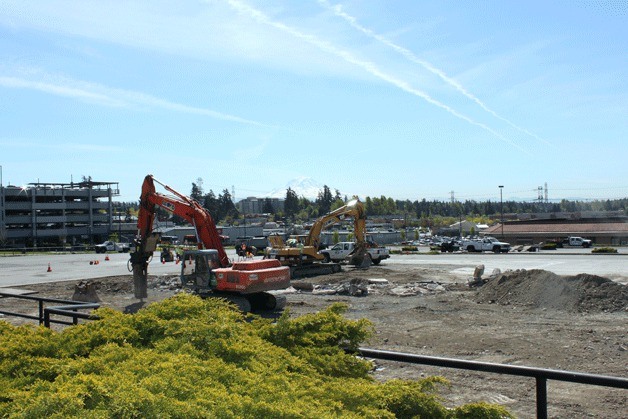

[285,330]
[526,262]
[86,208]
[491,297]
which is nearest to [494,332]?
[491,297]

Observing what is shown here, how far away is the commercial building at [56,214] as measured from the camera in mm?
104062

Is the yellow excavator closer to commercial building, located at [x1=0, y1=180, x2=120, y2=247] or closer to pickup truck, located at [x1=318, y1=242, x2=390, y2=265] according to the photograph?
pickup truck, located at [x1=318, y1=242, x2=390, y2=265]

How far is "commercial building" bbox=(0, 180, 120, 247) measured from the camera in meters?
104

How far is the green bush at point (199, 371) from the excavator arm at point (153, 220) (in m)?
17.3

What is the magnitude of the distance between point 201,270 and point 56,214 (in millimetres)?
101637

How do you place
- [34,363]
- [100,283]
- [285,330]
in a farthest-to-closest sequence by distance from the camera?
1. [100,283]
2. [285,330]
3. [34,363]

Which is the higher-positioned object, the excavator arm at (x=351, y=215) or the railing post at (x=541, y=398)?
the excavator arm at (x=351, y=215)

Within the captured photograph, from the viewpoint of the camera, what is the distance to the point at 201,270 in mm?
20781

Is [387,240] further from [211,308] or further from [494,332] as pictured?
[211,308]

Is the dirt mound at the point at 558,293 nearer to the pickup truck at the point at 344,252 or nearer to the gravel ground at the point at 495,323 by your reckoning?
the gravel ground at the point at 495,323

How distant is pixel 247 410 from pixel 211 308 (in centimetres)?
218

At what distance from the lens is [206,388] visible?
3393 millimetres

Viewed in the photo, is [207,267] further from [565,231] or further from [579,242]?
[565,231]

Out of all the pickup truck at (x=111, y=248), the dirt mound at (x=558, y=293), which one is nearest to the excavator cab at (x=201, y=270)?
the dirt mound at (x=558, y=293)
